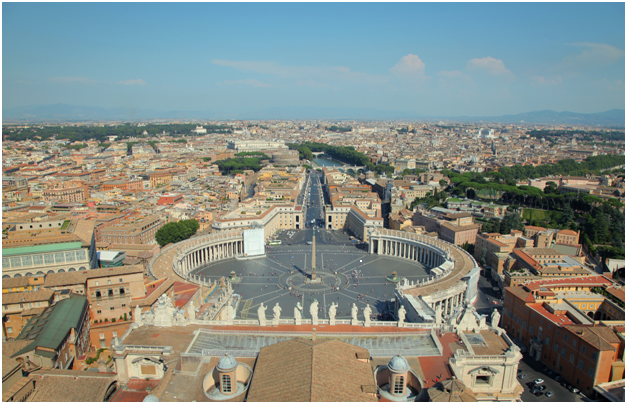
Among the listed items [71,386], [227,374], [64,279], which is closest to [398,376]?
[227,374]

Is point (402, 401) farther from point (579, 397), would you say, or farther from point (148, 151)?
point (148, 151)

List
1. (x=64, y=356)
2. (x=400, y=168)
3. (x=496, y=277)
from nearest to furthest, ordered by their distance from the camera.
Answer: (x=64, y=356)
(x=496, y=277)
(x=400, y=168)

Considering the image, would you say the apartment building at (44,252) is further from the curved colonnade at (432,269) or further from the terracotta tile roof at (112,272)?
the curved colonnade at (432,269)

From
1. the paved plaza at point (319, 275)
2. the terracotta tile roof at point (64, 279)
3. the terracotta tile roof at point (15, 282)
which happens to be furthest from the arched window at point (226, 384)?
the terracotta tile roof at point (15, 282)

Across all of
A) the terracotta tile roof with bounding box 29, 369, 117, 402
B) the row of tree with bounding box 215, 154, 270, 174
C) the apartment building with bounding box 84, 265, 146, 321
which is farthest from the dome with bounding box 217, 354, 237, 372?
the row of tree with bounding box 215, 154, 270, 174

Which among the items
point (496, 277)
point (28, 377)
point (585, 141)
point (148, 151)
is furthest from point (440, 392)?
point (585, 141)

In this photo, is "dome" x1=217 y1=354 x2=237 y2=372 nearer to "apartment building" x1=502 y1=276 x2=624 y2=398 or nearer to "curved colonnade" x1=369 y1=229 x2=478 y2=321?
"curved colonnade" x1=369 y1=229 x2=478 y2=321

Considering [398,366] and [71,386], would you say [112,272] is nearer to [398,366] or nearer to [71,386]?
[71,386]
